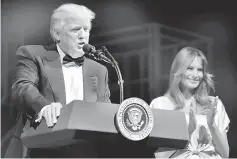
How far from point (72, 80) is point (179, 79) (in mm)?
1187

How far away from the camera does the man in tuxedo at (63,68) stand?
4.20m

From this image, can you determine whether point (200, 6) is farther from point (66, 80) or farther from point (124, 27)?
point (66, 80)

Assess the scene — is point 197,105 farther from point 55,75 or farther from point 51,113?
point 51,113

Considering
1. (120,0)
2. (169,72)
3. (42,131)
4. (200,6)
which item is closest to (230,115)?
(169,72)

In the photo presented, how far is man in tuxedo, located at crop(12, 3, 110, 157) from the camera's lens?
420 centimetres

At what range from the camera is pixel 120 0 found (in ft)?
16.8

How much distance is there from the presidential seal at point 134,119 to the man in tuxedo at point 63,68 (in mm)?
826

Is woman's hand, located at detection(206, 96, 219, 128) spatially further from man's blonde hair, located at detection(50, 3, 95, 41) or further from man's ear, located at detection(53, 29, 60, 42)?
man's ear, located at detection(53, 29, 60, 42)

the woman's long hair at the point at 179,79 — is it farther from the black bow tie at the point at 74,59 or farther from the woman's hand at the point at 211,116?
the black bow tie at the point at 74,59

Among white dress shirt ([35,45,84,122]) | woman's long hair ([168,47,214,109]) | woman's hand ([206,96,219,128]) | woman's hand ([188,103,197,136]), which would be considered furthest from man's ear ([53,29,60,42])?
woman's hand ([206,96,219,128])

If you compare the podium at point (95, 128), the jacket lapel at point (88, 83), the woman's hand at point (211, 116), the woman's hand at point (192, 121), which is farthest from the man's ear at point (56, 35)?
the woman's hand at point (211, 116)

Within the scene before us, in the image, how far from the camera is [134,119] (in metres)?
3.40

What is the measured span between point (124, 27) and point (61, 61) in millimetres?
886

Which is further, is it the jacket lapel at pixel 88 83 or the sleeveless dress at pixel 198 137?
the sleeveless dress at pixel 198 137
